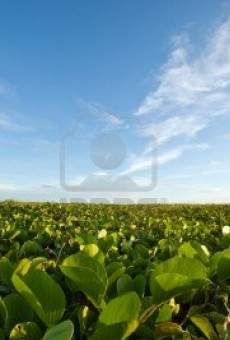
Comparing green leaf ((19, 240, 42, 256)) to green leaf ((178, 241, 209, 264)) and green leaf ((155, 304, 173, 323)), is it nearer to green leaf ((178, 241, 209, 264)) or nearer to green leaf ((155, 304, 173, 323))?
green leaf ((178, 241, 209, 264))

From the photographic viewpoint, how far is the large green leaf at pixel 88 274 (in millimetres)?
1487

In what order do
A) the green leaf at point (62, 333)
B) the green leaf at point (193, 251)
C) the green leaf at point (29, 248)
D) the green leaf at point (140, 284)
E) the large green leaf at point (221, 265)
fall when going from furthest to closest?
the green leaf at point (29, 248), the green leaf at point (193, 251), the large green leaf at point (221, 265), the green leaf at point (140, 284), the green leaf at point (62, 333)

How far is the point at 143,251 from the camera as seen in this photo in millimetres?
2836

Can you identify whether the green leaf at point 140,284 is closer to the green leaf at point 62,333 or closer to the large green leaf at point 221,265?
the large green leaf at point 221,265

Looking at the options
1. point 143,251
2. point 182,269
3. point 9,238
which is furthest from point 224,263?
point 9,238

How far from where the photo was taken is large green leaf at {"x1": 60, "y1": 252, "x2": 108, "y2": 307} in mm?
1487

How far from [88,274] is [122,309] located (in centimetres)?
23

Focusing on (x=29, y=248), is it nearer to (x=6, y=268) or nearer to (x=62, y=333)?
(x=6, y=268)

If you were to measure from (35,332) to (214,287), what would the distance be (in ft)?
3.15

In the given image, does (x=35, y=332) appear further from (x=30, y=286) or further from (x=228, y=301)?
(x=228, y=301)

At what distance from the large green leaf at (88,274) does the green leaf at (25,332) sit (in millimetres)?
188

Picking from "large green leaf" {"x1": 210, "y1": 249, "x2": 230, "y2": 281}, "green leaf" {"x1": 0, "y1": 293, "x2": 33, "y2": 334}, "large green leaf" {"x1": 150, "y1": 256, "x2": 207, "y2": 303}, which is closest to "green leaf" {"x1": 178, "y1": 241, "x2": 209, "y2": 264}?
"large green leaf" {"x1": 210, "y1": 249, "x2": 230, "y2": 281}

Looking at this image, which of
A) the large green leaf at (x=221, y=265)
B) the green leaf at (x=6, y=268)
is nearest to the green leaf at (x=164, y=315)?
the large green leaf at (x=221, y=265)

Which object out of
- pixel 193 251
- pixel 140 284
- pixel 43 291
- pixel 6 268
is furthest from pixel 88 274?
pixel 193 251
